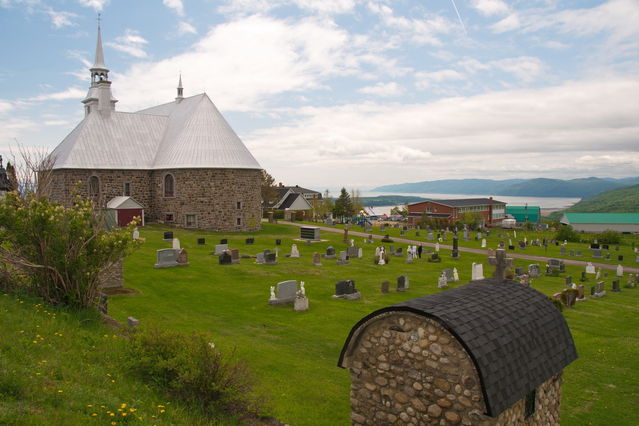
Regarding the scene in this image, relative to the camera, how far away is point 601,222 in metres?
82.4

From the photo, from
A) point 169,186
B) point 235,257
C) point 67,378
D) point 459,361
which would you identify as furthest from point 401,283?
point 169,186

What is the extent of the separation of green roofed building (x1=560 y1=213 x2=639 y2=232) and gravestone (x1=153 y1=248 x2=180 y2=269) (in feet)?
262

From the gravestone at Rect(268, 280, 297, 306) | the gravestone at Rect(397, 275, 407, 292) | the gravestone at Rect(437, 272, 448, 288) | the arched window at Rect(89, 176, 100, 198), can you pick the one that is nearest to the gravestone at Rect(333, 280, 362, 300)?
the gravestone at Rect(268, 280, 297, 306)

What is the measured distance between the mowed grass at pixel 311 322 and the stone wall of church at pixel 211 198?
10.5 m

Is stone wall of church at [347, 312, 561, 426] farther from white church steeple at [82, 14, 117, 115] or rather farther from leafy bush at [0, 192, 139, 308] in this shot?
white church steeple at [82, 14, 117, 115]

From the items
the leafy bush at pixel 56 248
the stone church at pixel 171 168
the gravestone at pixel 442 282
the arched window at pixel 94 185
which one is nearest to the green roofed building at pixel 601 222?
the stone church at pixel 171 168

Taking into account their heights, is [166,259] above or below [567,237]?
above

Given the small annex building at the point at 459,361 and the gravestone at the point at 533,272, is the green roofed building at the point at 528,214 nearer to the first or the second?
the gravestone at the point at 533,272

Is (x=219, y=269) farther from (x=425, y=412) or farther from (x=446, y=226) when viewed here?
(x=446, y=226)

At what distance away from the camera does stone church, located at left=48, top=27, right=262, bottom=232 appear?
39719 millimetres

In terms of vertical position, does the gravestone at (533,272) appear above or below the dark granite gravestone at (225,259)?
below

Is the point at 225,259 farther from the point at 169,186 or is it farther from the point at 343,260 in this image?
the point at 169,186

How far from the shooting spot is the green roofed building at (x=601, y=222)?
7975 centimetres

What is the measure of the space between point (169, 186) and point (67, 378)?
35813 mm
